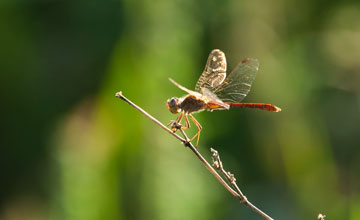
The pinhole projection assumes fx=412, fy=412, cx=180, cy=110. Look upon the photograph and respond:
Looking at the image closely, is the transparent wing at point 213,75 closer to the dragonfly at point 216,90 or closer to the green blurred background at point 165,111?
the dragonfly at point 216,90

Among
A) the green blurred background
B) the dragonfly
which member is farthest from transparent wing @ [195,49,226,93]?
the green blurred background

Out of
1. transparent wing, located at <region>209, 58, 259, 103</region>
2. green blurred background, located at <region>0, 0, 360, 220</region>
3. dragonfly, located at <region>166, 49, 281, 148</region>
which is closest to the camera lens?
dragonfly, located at <region>166, 49, 281, 148</region>

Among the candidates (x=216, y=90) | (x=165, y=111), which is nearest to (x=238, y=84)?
(x=216, y=90)

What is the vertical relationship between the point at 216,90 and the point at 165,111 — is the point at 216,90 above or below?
above

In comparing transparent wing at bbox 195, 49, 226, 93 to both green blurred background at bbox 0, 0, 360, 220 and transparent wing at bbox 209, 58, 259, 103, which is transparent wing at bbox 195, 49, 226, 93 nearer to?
transparent wing at bbox 209, 58, 259, 103

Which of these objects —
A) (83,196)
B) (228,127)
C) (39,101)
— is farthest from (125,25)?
(83,196)

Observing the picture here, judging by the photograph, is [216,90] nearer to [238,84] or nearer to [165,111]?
[238,84]
